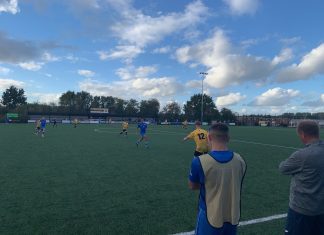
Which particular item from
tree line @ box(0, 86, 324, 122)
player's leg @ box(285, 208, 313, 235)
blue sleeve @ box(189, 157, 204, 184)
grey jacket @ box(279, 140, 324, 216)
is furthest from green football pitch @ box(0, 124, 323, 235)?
tree line @ box(0, 86, 324, 122)

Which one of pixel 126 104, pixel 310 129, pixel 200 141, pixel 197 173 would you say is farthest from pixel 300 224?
pixel 126 104

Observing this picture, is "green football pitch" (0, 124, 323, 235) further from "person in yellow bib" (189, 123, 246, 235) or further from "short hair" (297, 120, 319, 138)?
"short hair" (297, 120, 319, 138)

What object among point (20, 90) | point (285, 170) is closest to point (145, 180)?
point (285, 170)

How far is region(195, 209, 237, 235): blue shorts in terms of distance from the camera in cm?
317

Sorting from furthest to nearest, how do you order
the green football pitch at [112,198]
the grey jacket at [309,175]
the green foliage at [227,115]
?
the green foliage at [227,115]
the green football pitch at [112,198]
the grey jacket at [309,175]

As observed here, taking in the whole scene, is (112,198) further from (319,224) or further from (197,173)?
(319,224)

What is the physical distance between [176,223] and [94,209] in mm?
1784

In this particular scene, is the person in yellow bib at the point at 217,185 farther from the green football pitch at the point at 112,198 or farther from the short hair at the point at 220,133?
the green football pitch at the point at 112,198

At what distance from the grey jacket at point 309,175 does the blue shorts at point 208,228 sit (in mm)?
827

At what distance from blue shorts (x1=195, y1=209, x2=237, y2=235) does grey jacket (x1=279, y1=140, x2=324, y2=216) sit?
2.71 ft

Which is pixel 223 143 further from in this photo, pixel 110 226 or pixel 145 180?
pixel 145 180

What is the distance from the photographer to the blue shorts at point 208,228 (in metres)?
3.17

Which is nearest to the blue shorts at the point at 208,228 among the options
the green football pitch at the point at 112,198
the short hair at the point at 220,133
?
the short hair at the point at 220,133

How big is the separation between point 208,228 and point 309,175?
1.22 meters
